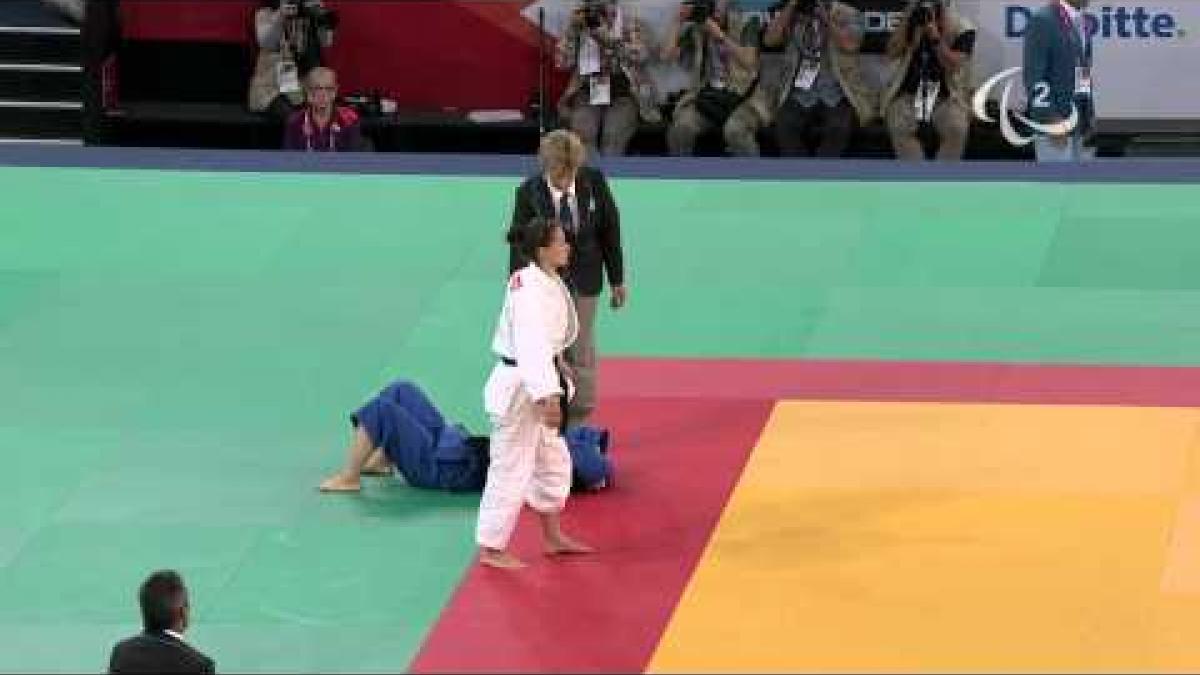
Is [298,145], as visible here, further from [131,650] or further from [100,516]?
[131,650]

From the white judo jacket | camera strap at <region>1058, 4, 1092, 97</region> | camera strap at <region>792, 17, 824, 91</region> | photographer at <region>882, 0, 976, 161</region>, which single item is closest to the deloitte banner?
photographer at <region>882, 0, 976, 161</region>

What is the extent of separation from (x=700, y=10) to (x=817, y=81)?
1183 mm

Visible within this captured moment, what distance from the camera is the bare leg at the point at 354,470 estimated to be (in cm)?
1669

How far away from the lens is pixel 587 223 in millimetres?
16344

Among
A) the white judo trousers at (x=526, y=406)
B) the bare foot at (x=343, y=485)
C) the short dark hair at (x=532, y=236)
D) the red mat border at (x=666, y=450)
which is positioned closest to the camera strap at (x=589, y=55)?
the red mat border at (x=666, y=450)

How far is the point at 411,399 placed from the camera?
16.6 m

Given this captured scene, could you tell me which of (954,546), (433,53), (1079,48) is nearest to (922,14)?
(1079,48)

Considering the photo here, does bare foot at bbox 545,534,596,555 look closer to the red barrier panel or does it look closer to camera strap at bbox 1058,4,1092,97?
camera strap at bbox 1058,4,1092,97

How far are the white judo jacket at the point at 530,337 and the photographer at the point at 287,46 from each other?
36.4 feet

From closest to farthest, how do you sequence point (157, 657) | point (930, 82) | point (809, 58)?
point (157, 657) → point (930, 82) → point (809, 58)

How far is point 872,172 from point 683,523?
788 cm

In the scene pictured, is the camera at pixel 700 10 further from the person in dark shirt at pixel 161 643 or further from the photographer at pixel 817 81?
the person in dark shirt at pixel 161 643

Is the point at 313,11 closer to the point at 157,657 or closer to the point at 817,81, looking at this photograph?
the point at 817,81

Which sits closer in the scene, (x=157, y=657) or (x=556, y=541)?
(x=157, y=657)
